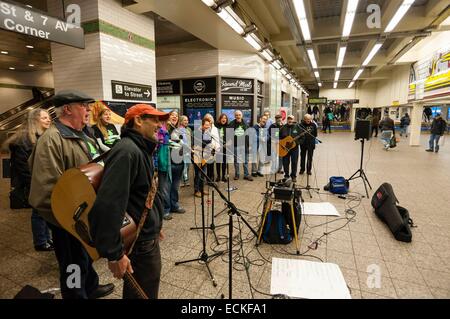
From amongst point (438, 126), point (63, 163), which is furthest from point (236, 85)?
point (438, 126)

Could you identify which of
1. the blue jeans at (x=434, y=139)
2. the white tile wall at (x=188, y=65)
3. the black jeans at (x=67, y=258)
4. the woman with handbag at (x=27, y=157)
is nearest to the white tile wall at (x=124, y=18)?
the woman with handbag at (x=27, y=157)

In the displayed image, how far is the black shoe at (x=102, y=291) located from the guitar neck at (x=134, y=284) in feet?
3.04

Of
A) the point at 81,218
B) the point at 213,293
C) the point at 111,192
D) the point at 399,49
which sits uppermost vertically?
the point at 399,49

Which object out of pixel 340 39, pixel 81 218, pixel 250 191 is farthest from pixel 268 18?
pixel 81 218

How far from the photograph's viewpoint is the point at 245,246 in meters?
2.89

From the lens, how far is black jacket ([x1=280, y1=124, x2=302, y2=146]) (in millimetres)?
5707

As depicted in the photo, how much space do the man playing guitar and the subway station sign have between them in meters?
2.17

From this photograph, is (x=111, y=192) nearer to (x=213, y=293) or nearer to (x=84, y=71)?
(x=213, y=293)

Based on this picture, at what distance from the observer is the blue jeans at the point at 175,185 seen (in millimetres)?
3817

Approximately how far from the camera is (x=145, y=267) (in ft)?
4.56

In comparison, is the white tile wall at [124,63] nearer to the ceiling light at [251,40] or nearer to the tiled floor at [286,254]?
the ceiling light at [251,40]

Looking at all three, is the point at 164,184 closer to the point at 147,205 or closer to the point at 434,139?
the point at 147,205

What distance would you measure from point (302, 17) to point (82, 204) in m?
5.75

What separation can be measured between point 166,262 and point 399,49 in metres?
10.7
